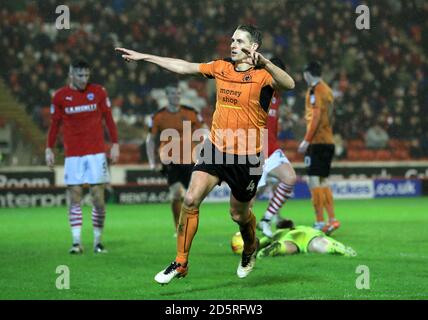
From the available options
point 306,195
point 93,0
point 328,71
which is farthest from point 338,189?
point 93,0

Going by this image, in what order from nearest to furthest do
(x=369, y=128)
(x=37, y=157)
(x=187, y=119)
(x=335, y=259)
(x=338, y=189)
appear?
(x=335, y=259) → (x=187, y=119) → (x=37, y=157) → (x=338, y=189) → (x=369, y=128)

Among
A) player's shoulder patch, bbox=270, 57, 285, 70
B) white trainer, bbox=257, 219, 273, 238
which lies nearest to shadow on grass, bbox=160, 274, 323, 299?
player's shoulder patch, bbox=270, 57, 285, 70

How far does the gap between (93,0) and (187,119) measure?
13090mm

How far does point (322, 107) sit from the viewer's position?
12.6 m

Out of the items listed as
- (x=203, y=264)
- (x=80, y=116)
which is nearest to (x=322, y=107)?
(x=80, y=116)

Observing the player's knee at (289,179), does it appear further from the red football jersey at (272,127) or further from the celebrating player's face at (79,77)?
the celebrating player's face at (79,77)

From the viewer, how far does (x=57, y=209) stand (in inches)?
746

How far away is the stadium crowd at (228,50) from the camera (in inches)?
914

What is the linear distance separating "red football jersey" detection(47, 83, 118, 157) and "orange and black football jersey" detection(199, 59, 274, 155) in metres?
3.37

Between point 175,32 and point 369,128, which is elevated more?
point 175,32

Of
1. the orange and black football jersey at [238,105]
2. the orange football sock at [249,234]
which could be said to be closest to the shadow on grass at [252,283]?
the orange football sock at [249,234]

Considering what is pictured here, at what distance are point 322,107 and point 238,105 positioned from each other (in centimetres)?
524

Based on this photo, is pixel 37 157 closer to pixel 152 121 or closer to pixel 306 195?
pixel 306 195

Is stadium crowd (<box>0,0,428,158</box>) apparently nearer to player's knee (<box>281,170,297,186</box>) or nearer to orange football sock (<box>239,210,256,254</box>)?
player's knee (<box>281,170,297,186</box>)
